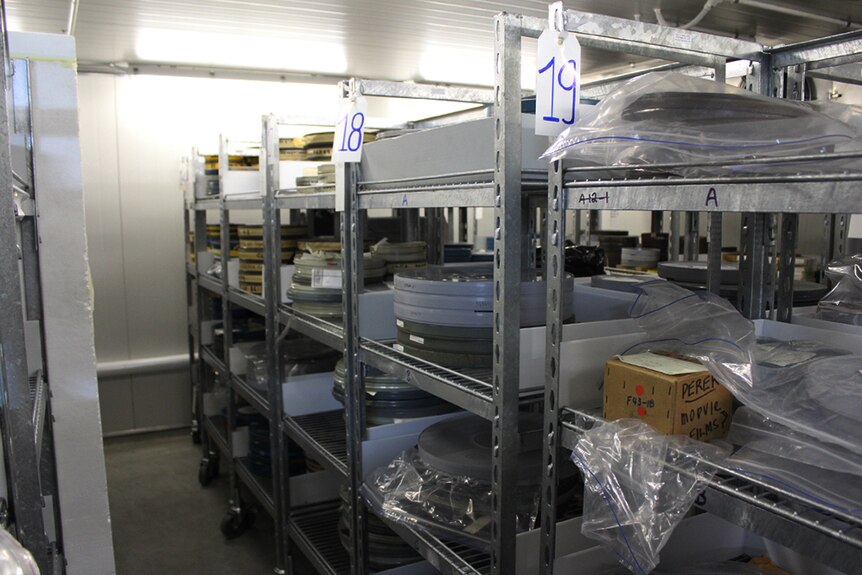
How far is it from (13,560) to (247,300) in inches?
100

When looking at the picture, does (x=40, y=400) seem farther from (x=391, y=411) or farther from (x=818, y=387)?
(x=818, y=387)

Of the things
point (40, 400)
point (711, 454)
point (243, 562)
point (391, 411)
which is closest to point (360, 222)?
point (391, 411)

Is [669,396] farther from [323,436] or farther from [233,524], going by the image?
[233,524]

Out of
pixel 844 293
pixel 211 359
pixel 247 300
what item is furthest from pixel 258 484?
pixel 844 293

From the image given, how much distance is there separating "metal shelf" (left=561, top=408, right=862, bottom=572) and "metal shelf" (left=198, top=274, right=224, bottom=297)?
2.97 meters

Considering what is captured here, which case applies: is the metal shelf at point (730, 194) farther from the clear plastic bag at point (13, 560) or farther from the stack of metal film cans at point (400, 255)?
the stack of metal film cans at point (400, 255)

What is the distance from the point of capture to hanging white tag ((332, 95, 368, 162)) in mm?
1854

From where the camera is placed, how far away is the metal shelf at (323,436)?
2234 mm

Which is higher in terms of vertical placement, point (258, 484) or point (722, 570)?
point (722, 570)

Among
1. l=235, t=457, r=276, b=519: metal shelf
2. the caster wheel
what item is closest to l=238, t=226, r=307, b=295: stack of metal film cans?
l=235, t=457, r=276, b=519: metal shelf

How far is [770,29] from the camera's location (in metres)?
3.26

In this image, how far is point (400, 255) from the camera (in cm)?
243

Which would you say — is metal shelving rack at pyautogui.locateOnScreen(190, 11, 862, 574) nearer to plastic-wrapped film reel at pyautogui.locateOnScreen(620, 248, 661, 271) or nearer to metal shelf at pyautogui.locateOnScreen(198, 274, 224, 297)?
plastic-wrapped film reel at pyautogui.locateOnScreen(620, 248, 661, 271)

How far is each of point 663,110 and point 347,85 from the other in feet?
3.66
